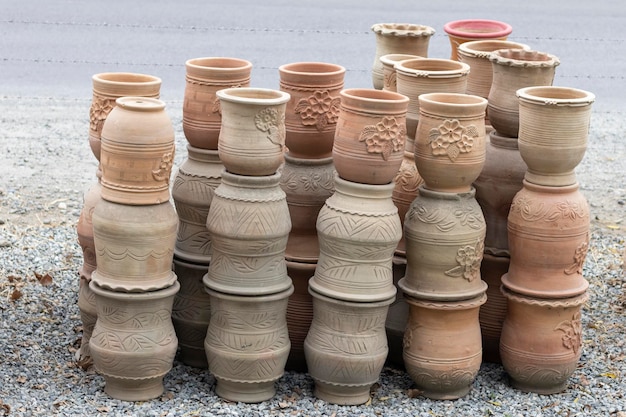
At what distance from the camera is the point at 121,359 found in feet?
15.0

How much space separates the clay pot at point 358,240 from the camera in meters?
4.56

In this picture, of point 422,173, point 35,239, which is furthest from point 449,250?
point 35,239

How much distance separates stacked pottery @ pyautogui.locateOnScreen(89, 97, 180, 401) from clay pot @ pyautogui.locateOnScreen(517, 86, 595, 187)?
1567mm

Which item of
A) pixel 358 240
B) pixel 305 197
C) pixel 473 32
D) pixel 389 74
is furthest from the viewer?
pixel 473 32

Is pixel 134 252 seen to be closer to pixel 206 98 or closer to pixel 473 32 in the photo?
pixel 206 98

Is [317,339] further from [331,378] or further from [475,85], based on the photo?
[475,85]

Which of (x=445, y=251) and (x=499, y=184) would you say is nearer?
(x=445, y=251)

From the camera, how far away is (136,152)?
14.5 feet

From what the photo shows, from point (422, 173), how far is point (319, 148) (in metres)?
0.55

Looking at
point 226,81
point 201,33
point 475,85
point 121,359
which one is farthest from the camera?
point 201,33

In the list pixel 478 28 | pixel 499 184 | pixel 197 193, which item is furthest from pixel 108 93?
pixel 478 28

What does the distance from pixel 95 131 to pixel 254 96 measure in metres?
0.79

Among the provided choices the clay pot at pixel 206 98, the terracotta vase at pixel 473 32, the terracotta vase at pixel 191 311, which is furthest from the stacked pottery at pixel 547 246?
the terracotta vase at pixel 191 311

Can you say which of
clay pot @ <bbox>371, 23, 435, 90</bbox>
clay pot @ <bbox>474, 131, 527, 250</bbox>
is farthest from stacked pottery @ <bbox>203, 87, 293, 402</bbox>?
clay pot @ <bbox>371, 23, 435, 90</bbox>
